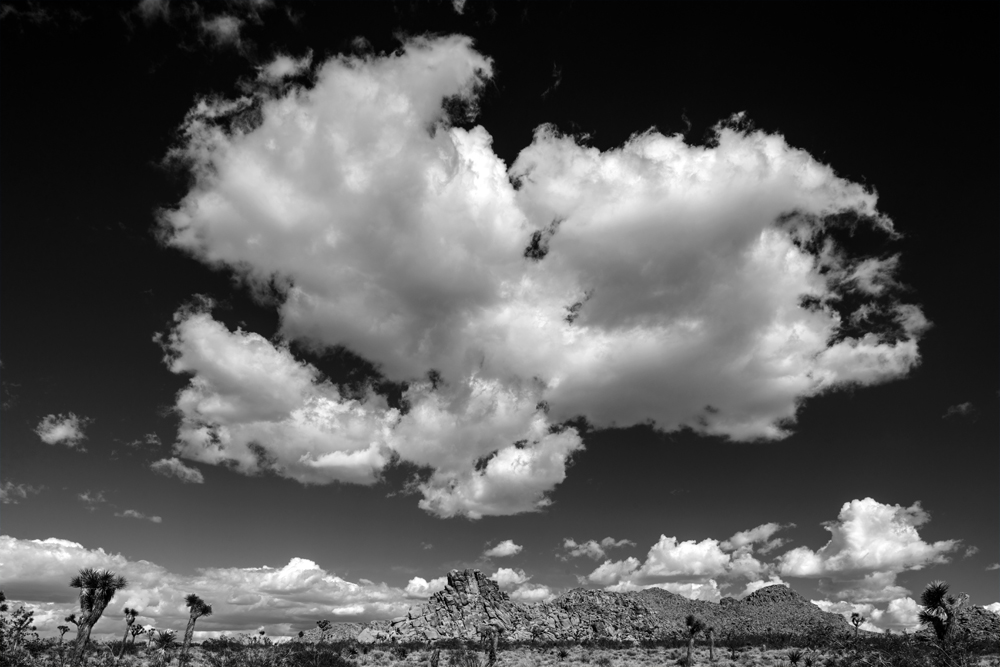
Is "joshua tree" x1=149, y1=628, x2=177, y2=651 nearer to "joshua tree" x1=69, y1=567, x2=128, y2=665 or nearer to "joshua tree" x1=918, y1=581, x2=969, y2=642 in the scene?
"joshua tree" x1=69, y1=567, x2=128, y2=665

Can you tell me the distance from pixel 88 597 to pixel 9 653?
17.5 ft

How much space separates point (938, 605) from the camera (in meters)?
27.8

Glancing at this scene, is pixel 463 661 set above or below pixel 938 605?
below

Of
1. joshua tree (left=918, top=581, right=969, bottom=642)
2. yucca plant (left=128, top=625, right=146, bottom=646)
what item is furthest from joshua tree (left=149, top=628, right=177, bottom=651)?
joshua tree (left=918, top=581, right=969, bottom=642)

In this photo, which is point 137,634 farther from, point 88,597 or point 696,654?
point 696,654

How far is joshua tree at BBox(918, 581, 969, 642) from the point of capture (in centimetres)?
2691

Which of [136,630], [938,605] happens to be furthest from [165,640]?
[938,605]

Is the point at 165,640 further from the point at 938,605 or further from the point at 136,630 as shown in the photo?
the point at 938,605

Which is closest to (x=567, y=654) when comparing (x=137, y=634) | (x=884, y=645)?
(x=884, y=645)

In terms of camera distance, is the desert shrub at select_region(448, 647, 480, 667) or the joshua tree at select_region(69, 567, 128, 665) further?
the desert shrub at select_region(448, 647, 480, 667)

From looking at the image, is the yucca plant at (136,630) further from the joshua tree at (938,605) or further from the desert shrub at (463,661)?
the joshua tree at (938,605)

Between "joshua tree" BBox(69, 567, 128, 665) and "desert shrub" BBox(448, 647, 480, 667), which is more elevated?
"joshua tree" BBox(69, 567, 128, 665)

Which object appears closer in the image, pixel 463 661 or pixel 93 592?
pixel 93 592

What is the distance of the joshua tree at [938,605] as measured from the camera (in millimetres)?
26906
